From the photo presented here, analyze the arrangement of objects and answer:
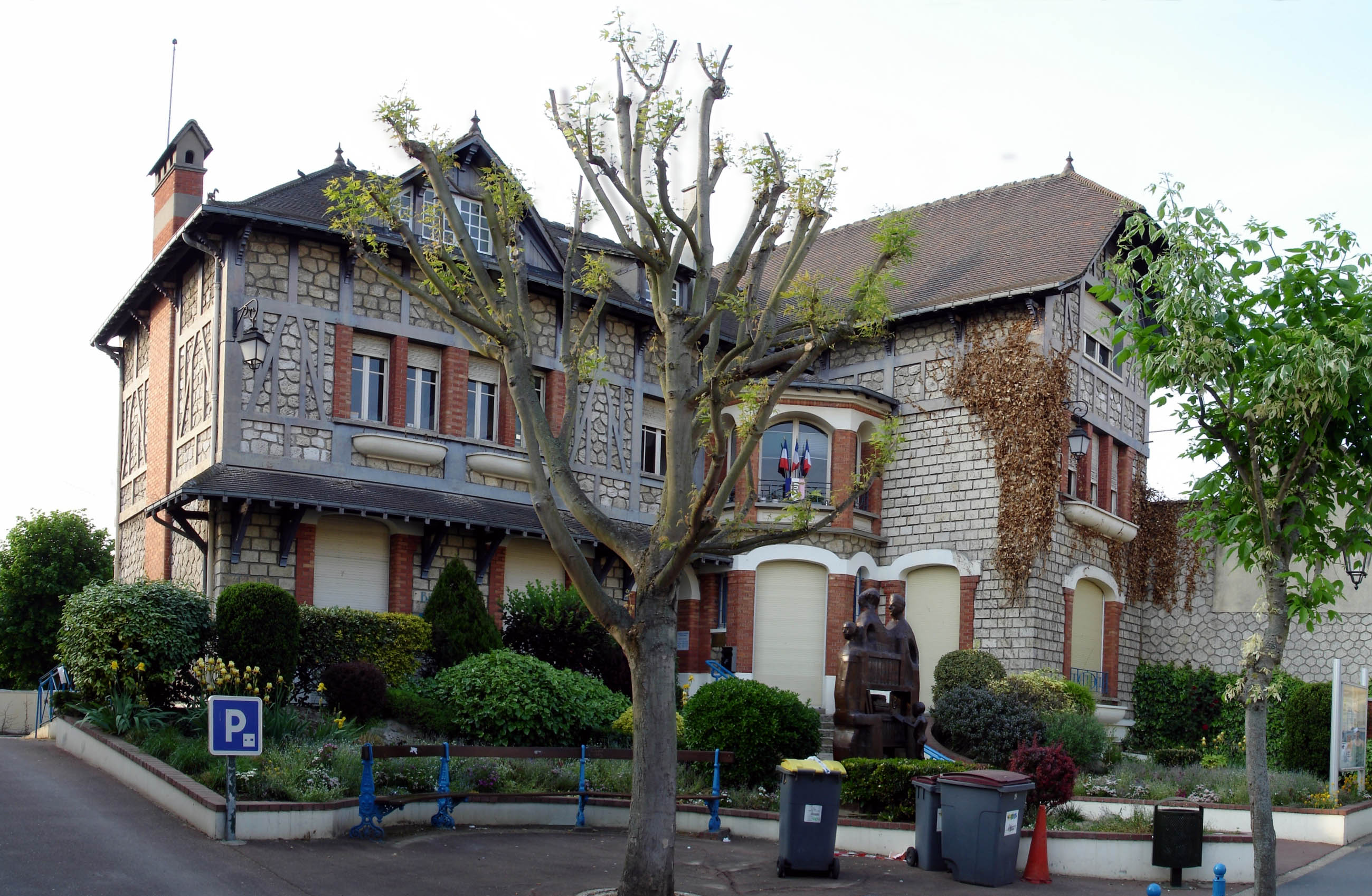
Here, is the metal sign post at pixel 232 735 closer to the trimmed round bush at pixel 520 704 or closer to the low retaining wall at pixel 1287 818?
the trimmed round bush at pixel 520 704

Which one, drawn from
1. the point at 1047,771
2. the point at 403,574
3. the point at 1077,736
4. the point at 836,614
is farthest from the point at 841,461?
the point at 1047,771

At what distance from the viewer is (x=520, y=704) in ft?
57.8

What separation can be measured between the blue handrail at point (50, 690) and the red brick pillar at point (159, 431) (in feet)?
8.74

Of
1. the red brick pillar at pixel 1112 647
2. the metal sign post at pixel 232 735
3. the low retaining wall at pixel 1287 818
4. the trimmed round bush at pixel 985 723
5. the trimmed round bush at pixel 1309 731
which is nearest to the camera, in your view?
the metal sign post at pixel 232 735

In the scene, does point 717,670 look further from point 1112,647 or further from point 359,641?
point 1112,647

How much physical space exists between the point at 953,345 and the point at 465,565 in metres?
10.1

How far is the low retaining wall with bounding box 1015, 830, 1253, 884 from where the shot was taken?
1284 cm

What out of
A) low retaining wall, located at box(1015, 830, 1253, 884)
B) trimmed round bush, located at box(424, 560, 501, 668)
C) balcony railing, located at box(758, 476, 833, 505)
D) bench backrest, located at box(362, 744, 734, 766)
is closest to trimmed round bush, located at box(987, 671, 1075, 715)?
balcony railing, located at box(758, 476, 833, 505)

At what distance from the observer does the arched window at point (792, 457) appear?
25062mm

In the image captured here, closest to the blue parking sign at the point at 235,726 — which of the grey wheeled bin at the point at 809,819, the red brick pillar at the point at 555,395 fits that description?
the grey wheeled bin at the point at 809,819

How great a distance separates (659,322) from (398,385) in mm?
11468

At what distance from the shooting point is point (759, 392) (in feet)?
35.8

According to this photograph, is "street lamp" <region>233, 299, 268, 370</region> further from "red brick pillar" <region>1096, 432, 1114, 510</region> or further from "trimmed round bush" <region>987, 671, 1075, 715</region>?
"red brick pillar" <region>1096, 432, 1114, 510</region>

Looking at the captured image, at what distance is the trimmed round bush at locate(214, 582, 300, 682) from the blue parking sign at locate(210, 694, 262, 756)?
4.89 meters
